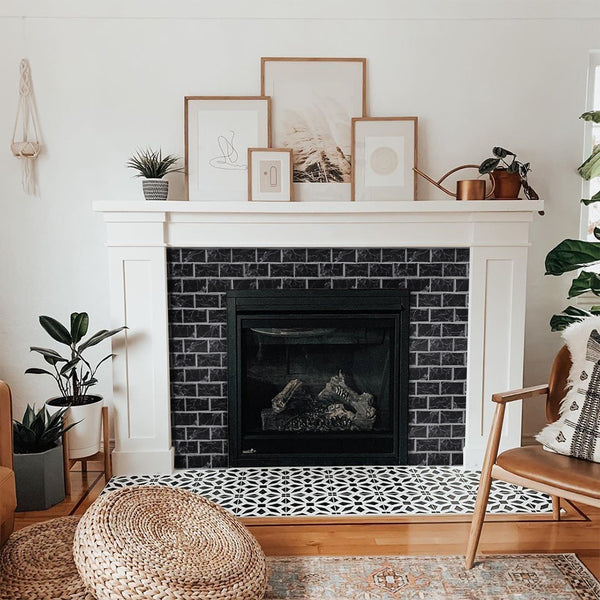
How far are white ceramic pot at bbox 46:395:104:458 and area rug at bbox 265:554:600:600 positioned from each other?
3.82ft

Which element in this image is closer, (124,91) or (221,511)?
(221,511)

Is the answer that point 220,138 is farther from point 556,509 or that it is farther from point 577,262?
point 556,509

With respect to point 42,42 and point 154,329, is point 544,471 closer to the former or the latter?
point 154,329

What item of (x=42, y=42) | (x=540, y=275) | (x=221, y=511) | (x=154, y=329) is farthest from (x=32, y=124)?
(x=540, y=275)

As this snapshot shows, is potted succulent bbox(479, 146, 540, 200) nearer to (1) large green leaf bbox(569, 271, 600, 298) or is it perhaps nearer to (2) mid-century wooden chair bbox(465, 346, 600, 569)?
(1) large green leaf bbox(569, 271, 600, 298)

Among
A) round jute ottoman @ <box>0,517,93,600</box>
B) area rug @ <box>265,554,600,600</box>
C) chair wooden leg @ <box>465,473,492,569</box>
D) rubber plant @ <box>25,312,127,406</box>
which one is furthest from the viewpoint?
rubber plant @ <box>25,312,127,406</box>

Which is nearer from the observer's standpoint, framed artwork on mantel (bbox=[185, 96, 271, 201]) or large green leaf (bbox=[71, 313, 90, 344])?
large green leaf (bbox=[71, 313, 90, 344])

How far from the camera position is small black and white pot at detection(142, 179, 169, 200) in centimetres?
306

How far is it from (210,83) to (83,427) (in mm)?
1823

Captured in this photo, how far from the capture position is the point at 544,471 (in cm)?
217

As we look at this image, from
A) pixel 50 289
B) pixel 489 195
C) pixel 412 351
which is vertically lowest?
pixel 412 351

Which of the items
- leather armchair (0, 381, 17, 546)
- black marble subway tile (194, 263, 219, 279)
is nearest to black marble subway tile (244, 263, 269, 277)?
black marble subway tile (194, 263, 219, 279)

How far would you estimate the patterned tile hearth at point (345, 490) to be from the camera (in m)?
2.82

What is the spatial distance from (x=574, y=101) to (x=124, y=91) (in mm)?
2339
